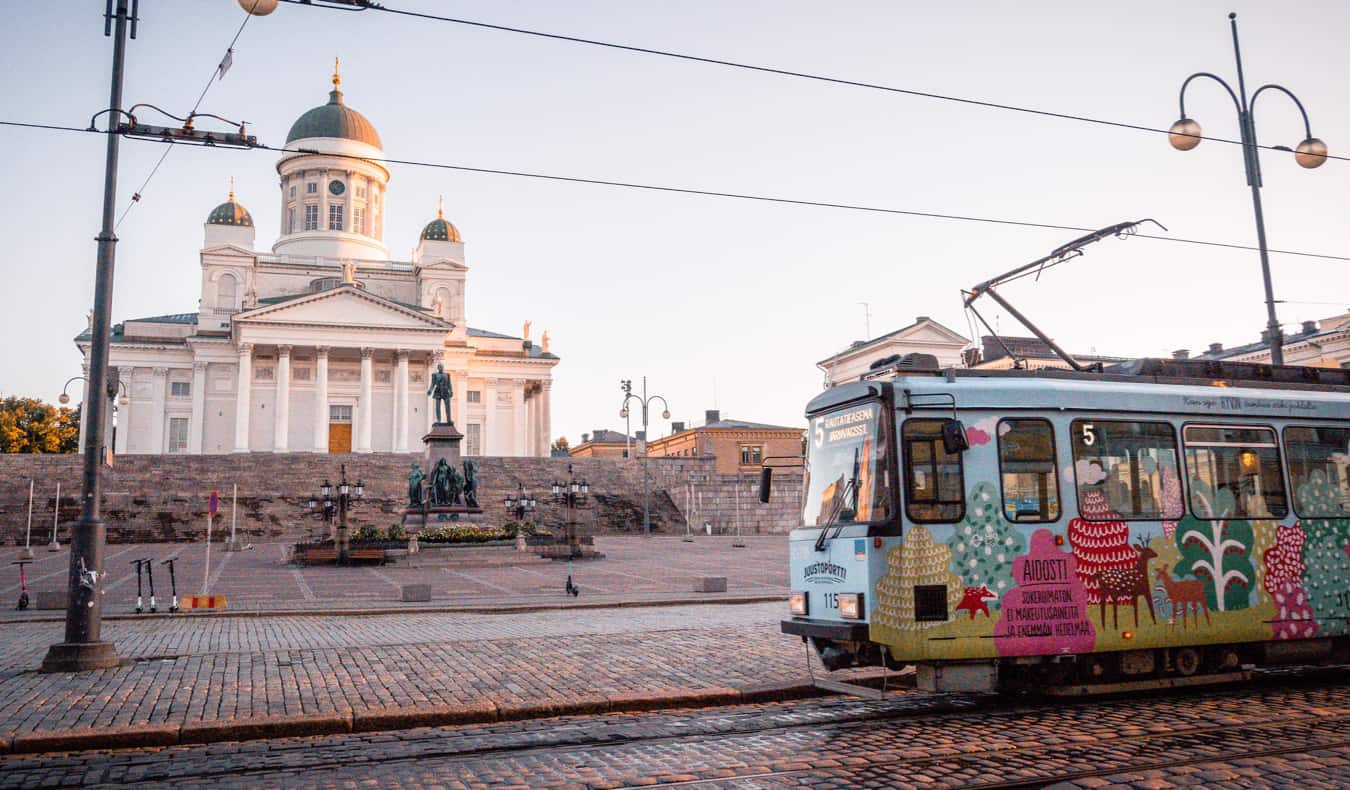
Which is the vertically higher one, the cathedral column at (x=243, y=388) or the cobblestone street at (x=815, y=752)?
the cathedral column at (x=243, y=388)

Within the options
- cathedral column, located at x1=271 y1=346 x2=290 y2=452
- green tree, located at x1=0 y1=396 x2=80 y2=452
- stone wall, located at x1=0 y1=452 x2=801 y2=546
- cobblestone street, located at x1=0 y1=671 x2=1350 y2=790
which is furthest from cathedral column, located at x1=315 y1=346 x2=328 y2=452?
cobblestone street, located at x1=0 y1=671 x2=1350 y2=790

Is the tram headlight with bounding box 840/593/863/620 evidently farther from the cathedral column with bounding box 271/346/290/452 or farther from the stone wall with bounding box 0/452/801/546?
the cathedral column with bounding box 271/346/290/452

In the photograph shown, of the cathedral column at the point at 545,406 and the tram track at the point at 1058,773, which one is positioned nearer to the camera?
the tram track at the point at 1058,773

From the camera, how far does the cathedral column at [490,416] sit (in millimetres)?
85625

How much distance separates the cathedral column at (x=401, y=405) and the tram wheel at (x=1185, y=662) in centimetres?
7118

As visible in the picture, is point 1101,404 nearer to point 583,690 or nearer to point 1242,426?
point 1242,426

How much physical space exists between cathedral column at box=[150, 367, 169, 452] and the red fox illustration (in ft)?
255

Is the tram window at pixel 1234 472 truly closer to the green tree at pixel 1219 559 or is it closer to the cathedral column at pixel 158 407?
the green tree at pixel 1219 559

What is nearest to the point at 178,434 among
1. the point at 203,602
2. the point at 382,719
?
the point at 203,602

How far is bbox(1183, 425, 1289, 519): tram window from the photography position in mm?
10344

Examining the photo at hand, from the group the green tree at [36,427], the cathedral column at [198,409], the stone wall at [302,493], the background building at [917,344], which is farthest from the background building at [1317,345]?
the green tree at [36,427]

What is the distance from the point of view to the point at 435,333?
255ft

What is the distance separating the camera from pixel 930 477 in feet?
30.0

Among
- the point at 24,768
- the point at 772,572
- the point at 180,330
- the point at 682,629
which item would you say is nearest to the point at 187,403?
the point at 180,330
